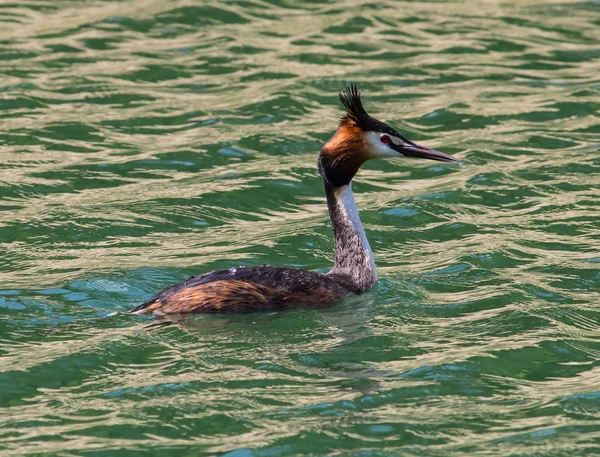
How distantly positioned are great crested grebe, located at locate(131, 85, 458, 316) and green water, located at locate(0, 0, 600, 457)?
145 millimetres

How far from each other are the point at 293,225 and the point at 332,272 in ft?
5.17

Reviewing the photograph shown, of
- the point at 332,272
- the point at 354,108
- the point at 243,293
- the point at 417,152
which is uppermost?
the point at 354,108

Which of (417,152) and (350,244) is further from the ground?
(417,152)

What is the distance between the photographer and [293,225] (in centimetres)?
1213

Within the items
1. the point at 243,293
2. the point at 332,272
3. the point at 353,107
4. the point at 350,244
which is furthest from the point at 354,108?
the point at 243,293

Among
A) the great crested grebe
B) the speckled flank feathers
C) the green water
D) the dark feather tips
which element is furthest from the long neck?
the dark feather tips

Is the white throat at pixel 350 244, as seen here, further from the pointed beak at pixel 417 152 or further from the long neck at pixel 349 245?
the pointed beak at pixel 417 152

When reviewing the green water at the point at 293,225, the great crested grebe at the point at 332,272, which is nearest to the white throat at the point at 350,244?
the great crested grebe at the point at 332,272

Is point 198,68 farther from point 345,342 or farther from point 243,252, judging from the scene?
point 345,342

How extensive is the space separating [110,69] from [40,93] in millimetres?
1258

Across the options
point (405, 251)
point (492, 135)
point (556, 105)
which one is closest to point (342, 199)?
point (405, 251)

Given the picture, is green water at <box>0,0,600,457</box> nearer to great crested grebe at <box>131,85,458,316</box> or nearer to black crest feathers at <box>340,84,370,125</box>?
great crested grebe at <box>131,85,458,316</box>

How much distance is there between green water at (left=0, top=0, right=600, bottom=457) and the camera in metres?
7.96

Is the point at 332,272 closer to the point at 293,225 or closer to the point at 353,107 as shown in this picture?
the point at 353,107
